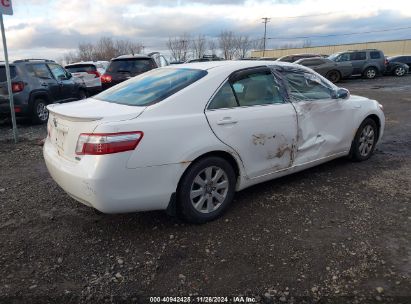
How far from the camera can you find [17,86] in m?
9.16

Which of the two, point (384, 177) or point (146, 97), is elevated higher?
point (146, 97)

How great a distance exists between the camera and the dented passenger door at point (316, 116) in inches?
180

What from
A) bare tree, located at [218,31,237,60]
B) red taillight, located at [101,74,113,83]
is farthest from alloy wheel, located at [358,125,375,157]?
bare tree, located at [218,31,237,60]

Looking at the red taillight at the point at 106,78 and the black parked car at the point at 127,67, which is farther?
the red taillight at the point at 106,78

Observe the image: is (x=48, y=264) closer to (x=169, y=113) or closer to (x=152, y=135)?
(x=152, y=135)

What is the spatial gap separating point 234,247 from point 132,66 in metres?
9.34

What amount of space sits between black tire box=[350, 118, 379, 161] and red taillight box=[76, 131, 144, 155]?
3.43 metres

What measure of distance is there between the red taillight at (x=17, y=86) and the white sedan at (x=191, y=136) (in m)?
5.68

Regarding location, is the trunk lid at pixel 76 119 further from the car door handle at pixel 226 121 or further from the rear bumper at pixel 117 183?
the car door handle at pixel 226 121

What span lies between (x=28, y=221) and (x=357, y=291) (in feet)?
10.4

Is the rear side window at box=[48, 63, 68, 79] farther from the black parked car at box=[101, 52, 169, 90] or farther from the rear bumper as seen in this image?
the rear bumper

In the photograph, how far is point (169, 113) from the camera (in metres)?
3.54

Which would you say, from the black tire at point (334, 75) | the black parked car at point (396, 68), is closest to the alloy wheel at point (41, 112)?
the black tire at point (334, 75)

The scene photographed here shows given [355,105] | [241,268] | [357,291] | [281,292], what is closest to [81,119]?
[241,268]
